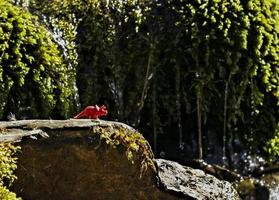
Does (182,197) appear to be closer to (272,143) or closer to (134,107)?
(134,107)

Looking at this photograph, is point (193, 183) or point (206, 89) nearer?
point (193, 183)

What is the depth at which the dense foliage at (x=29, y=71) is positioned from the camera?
17.6ft

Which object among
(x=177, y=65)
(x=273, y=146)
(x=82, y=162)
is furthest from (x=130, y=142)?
(x=273, y=146)

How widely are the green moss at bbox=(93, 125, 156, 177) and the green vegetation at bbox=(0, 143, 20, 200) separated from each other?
0.40 metres

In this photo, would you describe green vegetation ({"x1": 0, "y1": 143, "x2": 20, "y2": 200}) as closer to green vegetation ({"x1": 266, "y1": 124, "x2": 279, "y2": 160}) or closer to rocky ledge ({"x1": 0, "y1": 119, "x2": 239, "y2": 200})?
rocky ledge ({"x1": 0, "y1": 119, "x2": 239, "y2": 200})

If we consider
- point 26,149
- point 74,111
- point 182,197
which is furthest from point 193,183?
point 74,111

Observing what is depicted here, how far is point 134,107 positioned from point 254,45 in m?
1.33

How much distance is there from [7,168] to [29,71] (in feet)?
8.52

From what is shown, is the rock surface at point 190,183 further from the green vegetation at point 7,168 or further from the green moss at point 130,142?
the green vegetation at point 7,168

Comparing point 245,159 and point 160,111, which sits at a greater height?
point 160,111

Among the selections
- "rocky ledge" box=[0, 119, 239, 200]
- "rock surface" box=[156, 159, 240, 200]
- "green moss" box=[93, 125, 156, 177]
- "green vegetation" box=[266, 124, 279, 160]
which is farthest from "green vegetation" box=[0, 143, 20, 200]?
"green vegetation" box=[266, 124, 279, 160]

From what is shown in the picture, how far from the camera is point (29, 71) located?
5527 mm

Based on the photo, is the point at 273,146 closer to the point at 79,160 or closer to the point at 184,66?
the point at 184,66

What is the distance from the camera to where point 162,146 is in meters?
6.39
